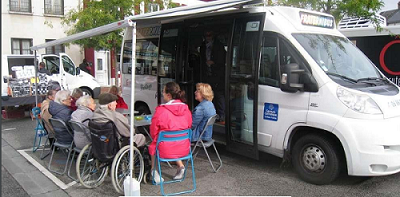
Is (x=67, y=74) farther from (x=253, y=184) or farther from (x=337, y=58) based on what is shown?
(x=337, y=58)

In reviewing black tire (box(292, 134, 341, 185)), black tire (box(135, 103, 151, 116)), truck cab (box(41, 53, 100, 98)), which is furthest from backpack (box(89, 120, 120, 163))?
truck cab (box(41, 53, 100, 98))

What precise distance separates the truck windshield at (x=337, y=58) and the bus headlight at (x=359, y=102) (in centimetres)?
34

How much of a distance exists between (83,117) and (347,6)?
7175 millimetres

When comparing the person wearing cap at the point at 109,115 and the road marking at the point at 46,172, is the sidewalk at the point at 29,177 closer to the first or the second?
the road marking at the point at 46,172

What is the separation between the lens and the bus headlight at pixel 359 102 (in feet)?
13.4

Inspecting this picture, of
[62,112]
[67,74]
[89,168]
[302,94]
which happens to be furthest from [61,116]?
[67,74]

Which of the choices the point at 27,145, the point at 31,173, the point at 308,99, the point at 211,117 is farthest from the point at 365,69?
the point at 27,145

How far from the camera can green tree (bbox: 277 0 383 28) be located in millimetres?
8789

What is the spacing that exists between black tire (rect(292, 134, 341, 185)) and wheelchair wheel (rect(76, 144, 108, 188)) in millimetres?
2579

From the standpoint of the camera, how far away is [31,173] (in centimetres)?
536

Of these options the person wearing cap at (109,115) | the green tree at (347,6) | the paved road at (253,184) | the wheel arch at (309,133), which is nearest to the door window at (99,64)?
the green tree at (347,6)

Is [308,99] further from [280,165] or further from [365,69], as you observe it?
[280,165]

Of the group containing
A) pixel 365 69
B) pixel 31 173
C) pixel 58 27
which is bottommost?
pixel 31 173

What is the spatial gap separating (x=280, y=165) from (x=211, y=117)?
1.50m
